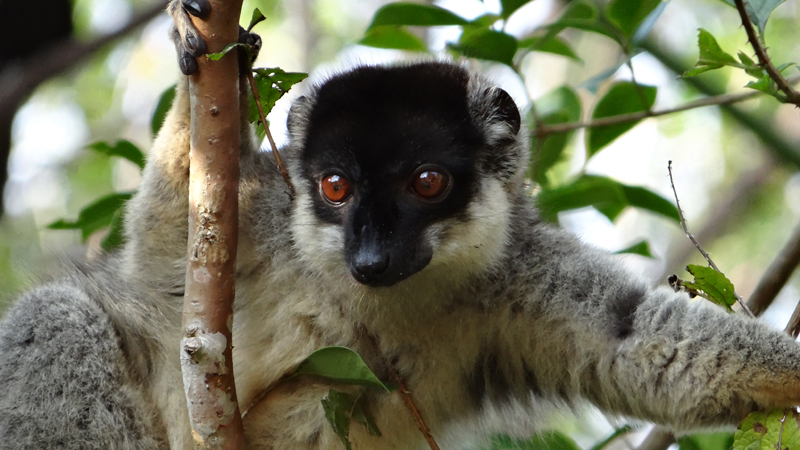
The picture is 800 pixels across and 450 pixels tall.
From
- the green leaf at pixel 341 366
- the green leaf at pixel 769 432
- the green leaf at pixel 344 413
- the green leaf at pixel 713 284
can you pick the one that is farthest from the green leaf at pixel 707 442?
the green leaf at pixel 341 366

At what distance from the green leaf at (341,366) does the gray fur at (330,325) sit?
666 mm

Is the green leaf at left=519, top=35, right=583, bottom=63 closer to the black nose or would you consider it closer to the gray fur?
the gray fur

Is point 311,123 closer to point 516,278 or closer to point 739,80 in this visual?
point 516,278

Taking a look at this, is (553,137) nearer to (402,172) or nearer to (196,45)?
(402,172)

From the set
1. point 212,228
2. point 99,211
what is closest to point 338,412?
point 212,228

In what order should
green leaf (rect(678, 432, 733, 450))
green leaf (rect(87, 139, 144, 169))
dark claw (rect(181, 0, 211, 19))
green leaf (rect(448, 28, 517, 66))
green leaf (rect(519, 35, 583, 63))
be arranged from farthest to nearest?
green leaf (rect(519, 35, 583, 63)) → green leaf (rect(448, 28, 517, 66)) → green leaf (rect(87, 139, 144, 169)) → green leaf (rect(678, 432, 733, 450)) → dark claw (rect(181, 0, 211, 19))

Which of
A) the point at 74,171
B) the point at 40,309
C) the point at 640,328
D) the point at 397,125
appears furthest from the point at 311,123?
the point at 74,171

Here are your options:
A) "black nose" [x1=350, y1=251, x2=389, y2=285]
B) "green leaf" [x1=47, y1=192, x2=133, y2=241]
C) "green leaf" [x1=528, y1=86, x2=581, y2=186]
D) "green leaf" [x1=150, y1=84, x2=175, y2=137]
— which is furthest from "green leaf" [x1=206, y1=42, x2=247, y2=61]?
"green leaf" [x1=528, y1=86, x2=581, y2=186]

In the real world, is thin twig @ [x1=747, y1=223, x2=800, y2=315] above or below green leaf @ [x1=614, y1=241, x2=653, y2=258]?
below

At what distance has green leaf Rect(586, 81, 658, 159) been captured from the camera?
5414 millimetres

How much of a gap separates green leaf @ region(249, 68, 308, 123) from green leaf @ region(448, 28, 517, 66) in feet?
5.35

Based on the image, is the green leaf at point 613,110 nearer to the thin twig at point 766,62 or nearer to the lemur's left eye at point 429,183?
the lemur's left eye at point 429,183

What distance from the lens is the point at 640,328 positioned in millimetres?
4066

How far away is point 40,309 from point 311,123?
1.90m
